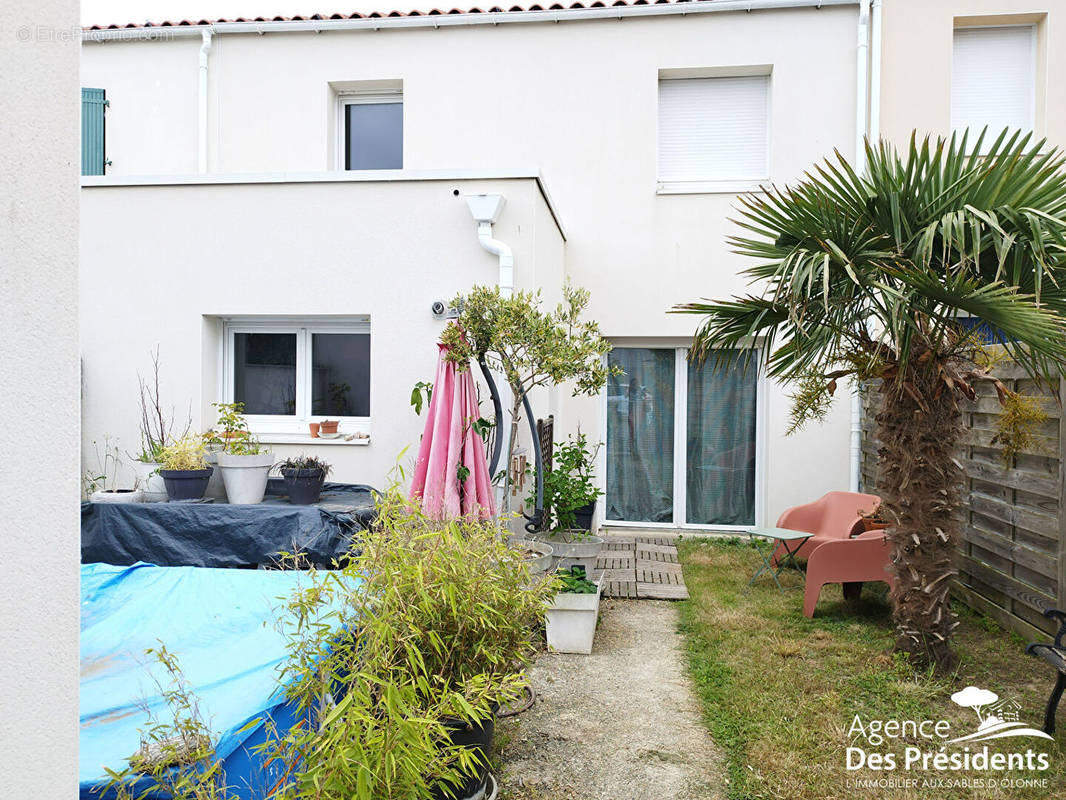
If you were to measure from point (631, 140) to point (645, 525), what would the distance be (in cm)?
459

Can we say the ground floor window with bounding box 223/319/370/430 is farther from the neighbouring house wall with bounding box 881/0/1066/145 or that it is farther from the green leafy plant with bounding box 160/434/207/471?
the neighbouring house wall with bounding box 881/0/1066/145

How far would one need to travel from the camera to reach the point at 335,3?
32.3 feet

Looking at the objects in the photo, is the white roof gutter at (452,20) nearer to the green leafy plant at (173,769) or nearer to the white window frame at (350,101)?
the white window frame at (350,101)

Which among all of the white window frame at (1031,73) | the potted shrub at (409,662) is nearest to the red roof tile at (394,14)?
the white window frame at (1031,73)

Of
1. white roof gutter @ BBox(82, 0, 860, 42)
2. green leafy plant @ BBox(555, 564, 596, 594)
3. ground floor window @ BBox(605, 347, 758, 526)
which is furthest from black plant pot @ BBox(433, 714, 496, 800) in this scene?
white roof gutter @ BBox(82, 0, 860, 42)

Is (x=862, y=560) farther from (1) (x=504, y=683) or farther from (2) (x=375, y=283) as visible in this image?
(2) (x=375, y=283)

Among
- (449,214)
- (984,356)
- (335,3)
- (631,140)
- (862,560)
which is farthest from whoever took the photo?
(335,3)

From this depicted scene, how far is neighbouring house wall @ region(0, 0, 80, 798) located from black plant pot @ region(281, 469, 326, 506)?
4278 millimetres

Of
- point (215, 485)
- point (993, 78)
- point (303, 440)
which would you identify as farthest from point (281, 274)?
point (993, 78)

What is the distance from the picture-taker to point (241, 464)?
6.01 m

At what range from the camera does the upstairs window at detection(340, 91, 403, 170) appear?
9.89m

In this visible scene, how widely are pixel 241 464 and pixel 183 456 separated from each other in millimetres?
463

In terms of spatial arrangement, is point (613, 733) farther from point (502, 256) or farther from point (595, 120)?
point (595, 120)

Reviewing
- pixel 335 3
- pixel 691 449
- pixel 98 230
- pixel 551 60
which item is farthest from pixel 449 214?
pixel 335 3
